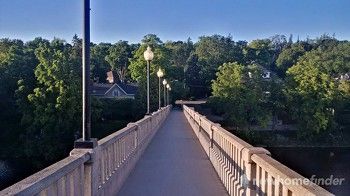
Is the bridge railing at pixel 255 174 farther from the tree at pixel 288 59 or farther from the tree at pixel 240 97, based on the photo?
the tree at pixel 288 59

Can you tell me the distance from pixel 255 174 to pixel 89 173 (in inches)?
78.8

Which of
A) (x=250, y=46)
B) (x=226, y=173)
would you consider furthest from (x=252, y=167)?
(x=250, y=46)

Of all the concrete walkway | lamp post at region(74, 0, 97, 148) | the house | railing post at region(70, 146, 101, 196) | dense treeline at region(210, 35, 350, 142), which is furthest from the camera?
the house

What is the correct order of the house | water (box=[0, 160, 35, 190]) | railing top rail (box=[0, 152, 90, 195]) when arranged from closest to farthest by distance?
railing top rail (box=[0, 152, 90, 195]) → water (box=[0, 160, 35, 190]) → the house

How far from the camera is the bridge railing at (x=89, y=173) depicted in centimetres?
369

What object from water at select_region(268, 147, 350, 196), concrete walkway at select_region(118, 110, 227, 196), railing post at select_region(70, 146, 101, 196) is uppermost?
railing post at select_region(70, 146, 101, 196)

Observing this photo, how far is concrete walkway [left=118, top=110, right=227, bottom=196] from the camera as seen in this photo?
8258mm

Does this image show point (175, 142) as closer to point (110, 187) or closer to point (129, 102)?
point (110, 187)

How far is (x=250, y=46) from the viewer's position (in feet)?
483

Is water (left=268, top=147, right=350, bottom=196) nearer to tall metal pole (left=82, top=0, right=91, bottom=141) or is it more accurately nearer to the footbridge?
the footbridge

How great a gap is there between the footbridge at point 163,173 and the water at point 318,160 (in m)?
30.4

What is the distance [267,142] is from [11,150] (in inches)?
1331

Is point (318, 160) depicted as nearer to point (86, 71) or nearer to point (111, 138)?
point (111, 138)

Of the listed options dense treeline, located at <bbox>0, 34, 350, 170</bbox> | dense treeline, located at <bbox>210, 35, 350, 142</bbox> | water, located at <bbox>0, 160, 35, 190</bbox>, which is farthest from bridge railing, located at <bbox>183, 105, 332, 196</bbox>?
dense treeline, located at <bbox>210, 35, 350, 142</bbox>
